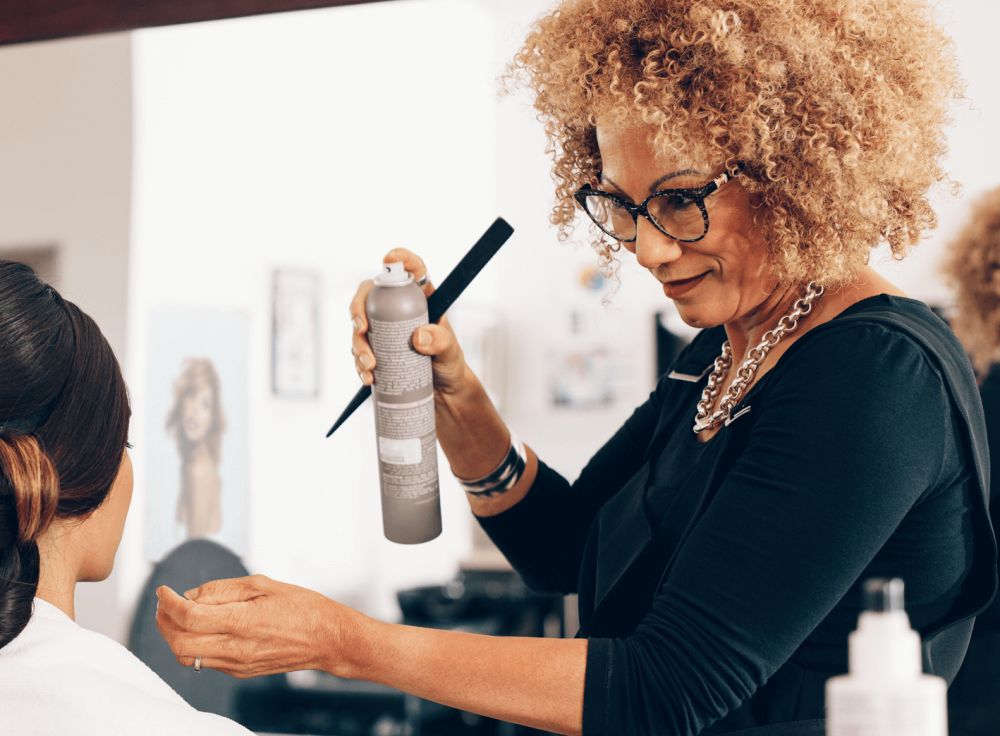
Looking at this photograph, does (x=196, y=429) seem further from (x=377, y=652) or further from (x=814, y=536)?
(x=814, y=536)

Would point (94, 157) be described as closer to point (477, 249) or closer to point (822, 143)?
point (477, 249)

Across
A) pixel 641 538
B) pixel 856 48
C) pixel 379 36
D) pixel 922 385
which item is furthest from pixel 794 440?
pixel 379 36

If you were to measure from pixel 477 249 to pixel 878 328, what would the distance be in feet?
1.45

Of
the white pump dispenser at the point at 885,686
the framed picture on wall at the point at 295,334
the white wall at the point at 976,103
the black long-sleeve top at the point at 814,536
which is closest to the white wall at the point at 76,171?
the framed picture on wall at the point at 295,334

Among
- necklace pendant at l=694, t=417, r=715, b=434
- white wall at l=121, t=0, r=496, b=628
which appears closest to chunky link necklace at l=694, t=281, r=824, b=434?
necklace pendant at l=694, t=417, r=715, b=434

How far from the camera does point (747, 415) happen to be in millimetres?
984

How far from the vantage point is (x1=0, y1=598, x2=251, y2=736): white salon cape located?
87 centimetres

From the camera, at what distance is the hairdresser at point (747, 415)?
0.86m

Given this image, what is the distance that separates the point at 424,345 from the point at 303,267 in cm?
239

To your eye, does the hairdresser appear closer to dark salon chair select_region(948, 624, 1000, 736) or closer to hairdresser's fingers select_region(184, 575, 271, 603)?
hairdresser's fingers select_region(184, 575, 271, 603)

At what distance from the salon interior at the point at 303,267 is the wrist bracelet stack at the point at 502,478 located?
2.10ft

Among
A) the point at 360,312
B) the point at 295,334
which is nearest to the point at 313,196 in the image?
the point at 295,334

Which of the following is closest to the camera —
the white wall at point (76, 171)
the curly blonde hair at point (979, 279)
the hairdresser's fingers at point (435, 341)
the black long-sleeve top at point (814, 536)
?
the black long-sleeve top at point (814, 536)

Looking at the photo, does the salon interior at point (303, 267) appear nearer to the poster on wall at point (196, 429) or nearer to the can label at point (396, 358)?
the poster on wall at point (196, 429)
